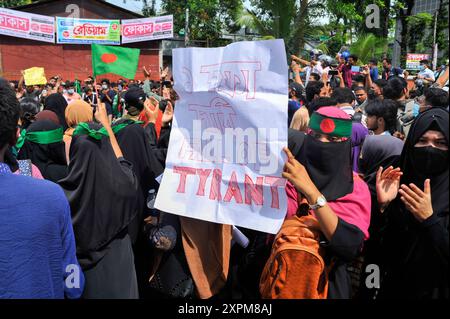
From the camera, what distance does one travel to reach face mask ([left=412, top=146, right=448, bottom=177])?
1.88m

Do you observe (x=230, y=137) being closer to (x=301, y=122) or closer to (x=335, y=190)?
(x=335, y=190)

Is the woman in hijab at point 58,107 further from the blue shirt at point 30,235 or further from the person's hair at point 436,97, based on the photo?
the blue shirt at point 30,235

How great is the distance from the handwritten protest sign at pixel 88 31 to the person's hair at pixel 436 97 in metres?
23.0

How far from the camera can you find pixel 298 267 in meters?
1.96

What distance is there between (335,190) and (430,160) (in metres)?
0.44

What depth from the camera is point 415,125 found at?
2.05 meters

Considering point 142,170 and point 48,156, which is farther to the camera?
point 48,156

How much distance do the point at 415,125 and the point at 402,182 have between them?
0.31 m

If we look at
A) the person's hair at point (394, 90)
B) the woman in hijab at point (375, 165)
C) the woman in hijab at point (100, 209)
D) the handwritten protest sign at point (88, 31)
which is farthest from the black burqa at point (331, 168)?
the handwritten protest sign at point (88, 31)

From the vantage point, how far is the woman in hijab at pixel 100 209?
2.39 m

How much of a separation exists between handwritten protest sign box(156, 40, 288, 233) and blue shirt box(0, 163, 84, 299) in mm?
891

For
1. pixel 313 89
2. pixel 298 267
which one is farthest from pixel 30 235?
pixel 313 89

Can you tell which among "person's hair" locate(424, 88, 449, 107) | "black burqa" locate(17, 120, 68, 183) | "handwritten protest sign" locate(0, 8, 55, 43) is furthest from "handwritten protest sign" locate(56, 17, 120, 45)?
"person's hair" locate(424, 88, 449, 107)

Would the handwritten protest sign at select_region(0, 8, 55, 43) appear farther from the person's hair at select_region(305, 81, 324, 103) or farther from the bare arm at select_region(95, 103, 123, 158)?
the bare arm at select_region(95, 103, 123, 158)
